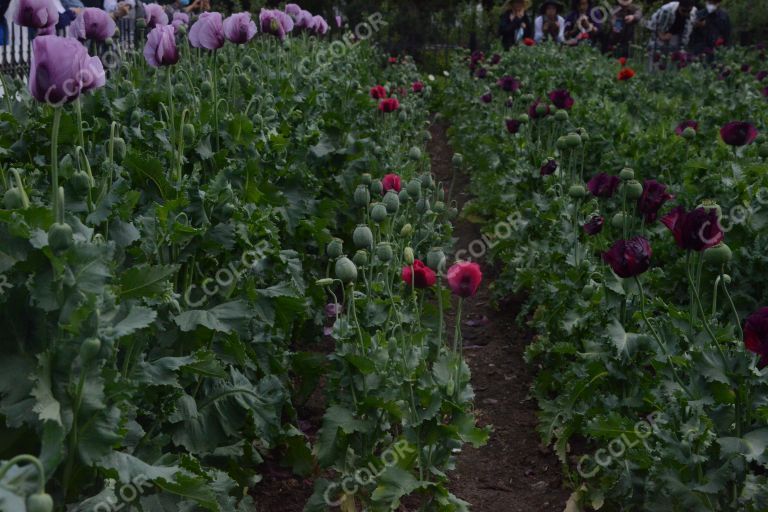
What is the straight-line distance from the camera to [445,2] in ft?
88.6

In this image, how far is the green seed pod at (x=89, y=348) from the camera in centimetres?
178

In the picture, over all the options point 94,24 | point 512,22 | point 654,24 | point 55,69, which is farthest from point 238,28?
point 654,24

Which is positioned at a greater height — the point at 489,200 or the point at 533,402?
the point at 533,402

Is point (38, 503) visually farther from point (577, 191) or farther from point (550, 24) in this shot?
→ point (550, 24)

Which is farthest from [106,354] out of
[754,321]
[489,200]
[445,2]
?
[445,2]

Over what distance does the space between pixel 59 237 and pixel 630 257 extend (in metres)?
1.66

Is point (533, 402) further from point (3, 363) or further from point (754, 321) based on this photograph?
point (3, 363)

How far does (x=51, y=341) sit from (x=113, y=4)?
569cm

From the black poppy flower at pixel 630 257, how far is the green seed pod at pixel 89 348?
1612 mm

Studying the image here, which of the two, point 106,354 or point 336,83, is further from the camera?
point 336,83

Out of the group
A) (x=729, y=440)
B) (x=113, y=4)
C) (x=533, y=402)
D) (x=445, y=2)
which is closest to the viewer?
(x=729, y=440)

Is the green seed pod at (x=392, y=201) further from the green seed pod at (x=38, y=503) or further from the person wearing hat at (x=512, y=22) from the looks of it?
the person wearing hat at (x=512, y=22)

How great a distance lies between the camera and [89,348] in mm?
1788

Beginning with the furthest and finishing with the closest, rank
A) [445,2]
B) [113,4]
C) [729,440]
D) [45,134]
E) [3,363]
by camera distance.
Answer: [445,2], [113,4], [45,134], [729,440], [3,363]
